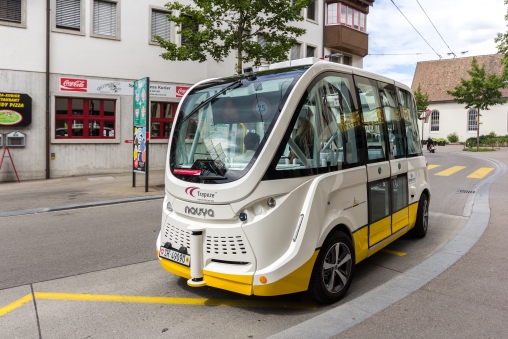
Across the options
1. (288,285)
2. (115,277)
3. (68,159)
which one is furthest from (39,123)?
(288,285)

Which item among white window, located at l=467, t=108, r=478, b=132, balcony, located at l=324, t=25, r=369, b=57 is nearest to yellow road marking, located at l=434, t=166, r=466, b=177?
balcony, located at l=324, t=25, r=369, b=57

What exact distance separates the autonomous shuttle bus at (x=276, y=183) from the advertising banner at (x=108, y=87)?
12740mm

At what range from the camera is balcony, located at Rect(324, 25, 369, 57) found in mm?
25547

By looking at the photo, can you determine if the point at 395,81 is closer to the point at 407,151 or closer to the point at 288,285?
the point at 407,151

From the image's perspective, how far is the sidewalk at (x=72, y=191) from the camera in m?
10.2

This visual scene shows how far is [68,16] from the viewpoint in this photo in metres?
15.8

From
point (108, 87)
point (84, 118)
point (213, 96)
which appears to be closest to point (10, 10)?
point (108, 87)

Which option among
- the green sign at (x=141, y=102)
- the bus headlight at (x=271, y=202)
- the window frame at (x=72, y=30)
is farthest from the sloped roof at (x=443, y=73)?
the bus headlight at (x=271, y=202)

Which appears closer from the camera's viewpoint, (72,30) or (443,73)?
(72,30)

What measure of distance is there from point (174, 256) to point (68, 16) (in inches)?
582

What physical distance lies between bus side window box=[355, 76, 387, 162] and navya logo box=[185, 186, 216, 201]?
6.72ft

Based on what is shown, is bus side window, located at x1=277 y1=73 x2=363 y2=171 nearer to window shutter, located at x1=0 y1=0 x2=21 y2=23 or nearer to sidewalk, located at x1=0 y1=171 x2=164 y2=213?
sidewalk, located at x1=0 y1=171 x2=164 y2=213

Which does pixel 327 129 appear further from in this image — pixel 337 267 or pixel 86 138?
pixel 86 138

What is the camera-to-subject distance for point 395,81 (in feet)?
20.0
